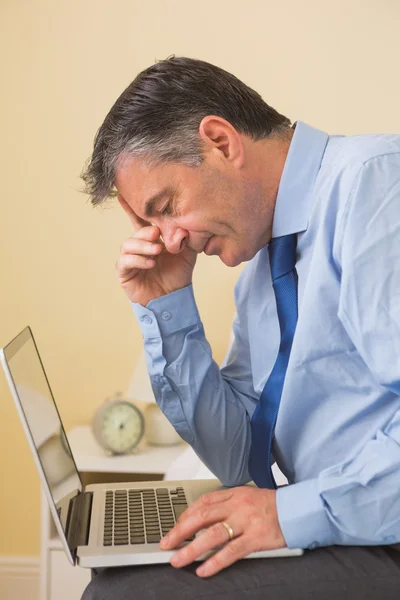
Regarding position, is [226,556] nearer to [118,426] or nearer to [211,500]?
[211,500]

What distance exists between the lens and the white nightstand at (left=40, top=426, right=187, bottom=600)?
217cm

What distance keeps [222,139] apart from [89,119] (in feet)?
4.85

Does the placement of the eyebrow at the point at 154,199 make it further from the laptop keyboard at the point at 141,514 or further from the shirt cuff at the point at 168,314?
the laptop keyboard at the point at 141,514

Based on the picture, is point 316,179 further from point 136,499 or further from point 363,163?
point 136,499

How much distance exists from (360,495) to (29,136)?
77.2 inches

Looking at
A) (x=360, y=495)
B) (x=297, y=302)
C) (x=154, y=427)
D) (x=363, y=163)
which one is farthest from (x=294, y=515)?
(x=154, y=427)

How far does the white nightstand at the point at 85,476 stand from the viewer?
7.11 feet

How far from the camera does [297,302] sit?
4.14 feet

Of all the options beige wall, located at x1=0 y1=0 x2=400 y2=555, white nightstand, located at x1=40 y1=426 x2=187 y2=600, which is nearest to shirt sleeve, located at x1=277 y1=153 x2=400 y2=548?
white nightstand, located at x1=40 y1=426 x2=187 y2=600

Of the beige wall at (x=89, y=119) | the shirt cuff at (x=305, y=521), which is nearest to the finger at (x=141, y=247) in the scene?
the shirt cuff at (x=305, y=521)

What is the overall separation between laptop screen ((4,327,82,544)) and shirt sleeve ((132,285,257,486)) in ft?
0.63

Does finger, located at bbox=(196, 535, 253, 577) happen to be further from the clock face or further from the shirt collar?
the clock face

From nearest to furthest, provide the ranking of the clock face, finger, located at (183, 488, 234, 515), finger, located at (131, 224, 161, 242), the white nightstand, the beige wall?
finger, located at (183, 488, 234, 515), finger, located at (131, 224, 161, 242), the white nightstand, the clock face, the beige wall

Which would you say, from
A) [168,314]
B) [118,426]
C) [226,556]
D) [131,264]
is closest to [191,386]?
[168,314]
